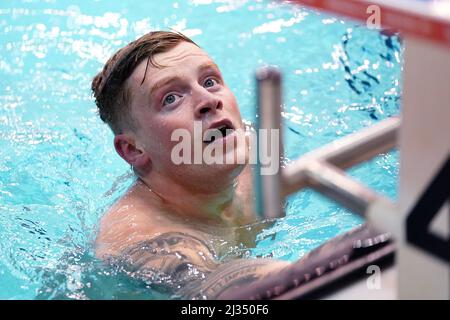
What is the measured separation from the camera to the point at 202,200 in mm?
2258

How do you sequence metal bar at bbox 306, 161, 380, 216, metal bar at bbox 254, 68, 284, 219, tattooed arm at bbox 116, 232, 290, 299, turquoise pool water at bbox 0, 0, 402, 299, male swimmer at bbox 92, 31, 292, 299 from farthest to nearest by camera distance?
turquoise pool water at bbox 0, 0, 402, 299
male swimmer at bbox 92, 31, 292, 299
tattooed arm at bbox 116, 232, 290, 299
metal bar at bbox 306, 161, 380, 216
metal bar at bbox 254, 68, 284, 219

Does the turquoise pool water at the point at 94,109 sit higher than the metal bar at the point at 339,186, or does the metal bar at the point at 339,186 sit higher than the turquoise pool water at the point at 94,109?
the turquoise pool water at the point at 94,109

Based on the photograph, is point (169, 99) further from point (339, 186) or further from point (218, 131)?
point (339, 186)

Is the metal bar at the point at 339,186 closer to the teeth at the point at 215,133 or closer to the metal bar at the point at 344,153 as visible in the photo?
the metal bar at the point at 344,153

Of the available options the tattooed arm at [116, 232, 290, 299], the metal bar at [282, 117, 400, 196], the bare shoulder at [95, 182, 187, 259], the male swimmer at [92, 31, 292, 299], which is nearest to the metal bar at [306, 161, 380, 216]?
the metal bar at [282, 117, 400, 196]

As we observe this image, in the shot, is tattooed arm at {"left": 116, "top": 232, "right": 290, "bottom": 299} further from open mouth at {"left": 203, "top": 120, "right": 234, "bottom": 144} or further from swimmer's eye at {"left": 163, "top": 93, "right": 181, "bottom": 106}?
swimmer's eye at {"left": 163, "top": 93, "right": 181, "bottom": 106}

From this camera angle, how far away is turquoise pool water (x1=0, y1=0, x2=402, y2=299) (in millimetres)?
2369

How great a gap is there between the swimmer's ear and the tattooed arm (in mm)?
306

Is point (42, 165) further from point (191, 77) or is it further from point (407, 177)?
point (407, 177)

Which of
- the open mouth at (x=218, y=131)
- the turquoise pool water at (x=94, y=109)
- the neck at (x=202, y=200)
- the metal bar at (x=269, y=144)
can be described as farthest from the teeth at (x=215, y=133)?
the metal bar at (x=269, y=144)

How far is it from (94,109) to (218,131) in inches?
47.0

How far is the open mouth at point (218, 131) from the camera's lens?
2062 millimetres

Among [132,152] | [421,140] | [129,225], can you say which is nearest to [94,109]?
[132,152]
